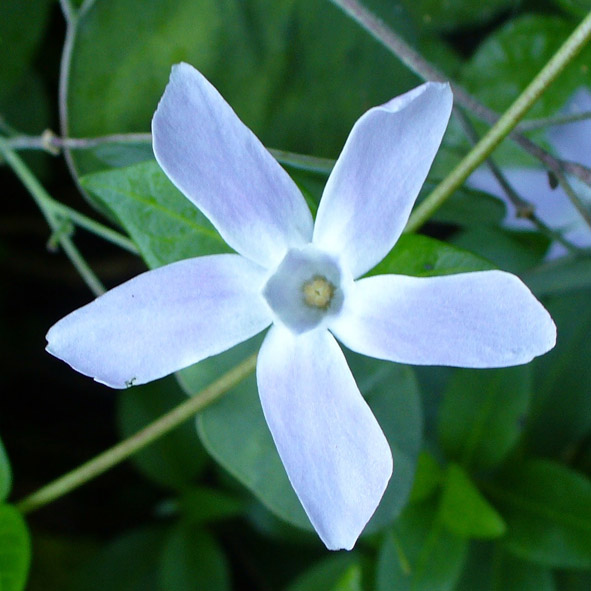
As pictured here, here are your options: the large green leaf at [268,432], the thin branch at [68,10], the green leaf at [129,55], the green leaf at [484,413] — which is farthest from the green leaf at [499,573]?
the thin branch at [68,10]

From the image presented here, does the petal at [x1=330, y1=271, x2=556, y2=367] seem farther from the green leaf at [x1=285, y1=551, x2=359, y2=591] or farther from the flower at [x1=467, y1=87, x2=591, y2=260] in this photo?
the green leaf at [x1=285, y1=551, x2=359, y2=591]

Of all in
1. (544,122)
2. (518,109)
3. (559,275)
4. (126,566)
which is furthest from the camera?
(126,566)

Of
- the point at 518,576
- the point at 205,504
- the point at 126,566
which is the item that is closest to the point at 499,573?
the point at 518,576

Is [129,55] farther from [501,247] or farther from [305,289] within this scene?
[501,247]

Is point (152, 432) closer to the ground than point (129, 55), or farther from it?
closer to the ground

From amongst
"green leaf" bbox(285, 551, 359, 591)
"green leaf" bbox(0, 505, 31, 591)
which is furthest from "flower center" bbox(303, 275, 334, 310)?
"green leaf" bbox(285, 551, 359, 591)

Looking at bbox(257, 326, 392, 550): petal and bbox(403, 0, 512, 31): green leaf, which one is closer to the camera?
bbox(257, 326, 392, 550): petal

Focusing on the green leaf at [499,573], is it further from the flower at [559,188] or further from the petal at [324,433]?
the petal at [324,433]
